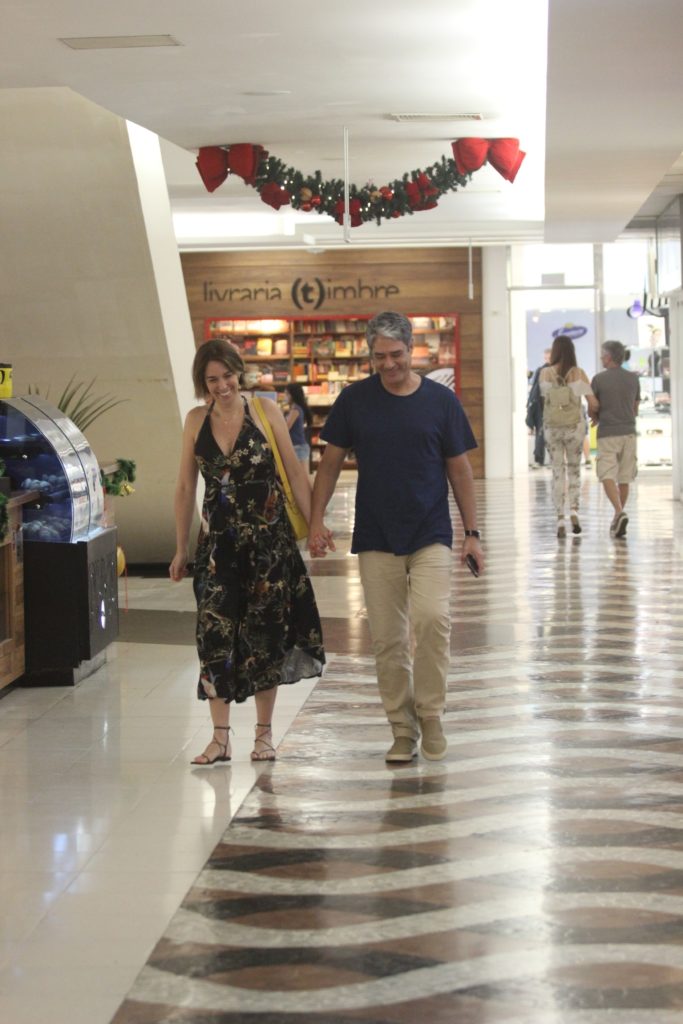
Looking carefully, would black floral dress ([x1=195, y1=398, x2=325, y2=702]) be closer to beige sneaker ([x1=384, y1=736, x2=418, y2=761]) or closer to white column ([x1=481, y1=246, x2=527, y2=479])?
beige sneaker ([x1=384, y1=736, x2=418, y2=761])

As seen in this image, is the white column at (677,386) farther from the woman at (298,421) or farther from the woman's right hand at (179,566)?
the woman's right hand at (179,566)

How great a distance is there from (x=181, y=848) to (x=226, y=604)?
1024 millimetres

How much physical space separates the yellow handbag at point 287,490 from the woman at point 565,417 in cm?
741

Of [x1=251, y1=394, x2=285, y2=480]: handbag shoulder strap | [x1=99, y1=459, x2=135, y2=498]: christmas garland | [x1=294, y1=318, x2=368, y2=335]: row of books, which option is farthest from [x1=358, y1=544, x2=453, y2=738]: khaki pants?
[x1=294, y1=318, x2=368, y2=335]: row of books

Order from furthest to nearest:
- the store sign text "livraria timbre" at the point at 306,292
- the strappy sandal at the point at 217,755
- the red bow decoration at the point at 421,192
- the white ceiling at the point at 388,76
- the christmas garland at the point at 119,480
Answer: the store sign text "livraria timbre" at the point at 306,292
the red bow decoration at the point at 421,192
the christmas garland at the point at 119,480
the white ceiling at the point at 388,76
the strappy sandal at the point at 217,755

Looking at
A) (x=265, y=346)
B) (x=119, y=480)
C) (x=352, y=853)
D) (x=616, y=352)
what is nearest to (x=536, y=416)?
(x=265, y=346)

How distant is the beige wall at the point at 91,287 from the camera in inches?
346

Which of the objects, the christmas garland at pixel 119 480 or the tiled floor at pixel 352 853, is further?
the christmas garland at pixel 119 480

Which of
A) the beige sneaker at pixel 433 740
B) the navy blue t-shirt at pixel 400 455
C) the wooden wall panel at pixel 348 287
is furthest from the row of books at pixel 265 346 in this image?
the beige sneaker at pixel 433 740

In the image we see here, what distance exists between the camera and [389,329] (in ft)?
15.9

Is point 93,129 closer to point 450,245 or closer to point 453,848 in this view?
point 453,848

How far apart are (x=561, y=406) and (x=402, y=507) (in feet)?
25.5

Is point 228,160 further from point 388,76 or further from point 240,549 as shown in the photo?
point 240,549

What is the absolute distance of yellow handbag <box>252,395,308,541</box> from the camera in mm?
5031
